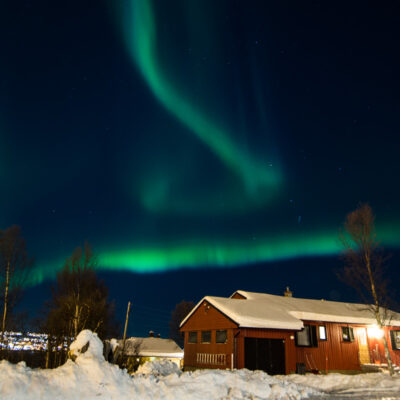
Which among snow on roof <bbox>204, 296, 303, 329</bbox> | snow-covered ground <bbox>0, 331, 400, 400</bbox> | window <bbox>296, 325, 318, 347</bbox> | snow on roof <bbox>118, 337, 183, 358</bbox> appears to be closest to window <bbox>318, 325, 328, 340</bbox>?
window <bbox>296, 325, 318, 347</bbox>

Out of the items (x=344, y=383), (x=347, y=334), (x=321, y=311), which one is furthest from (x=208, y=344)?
(x=347, y=334)

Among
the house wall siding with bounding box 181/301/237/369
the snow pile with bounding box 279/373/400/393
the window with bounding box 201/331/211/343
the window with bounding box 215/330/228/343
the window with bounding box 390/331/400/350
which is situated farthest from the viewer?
the window with bounding box 390/331/400/350

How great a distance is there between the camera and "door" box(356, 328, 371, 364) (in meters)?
27.4

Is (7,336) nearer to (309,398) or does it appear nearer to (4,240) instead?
(4,240)

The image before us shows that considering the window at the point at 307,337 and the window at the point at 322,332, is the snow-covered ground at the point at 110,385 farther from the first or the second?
the window at the point at 322,332

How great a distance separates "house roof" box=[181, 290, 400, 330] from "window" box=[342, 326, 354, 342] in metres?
0.56

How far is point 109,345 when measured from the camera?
47.0 ft

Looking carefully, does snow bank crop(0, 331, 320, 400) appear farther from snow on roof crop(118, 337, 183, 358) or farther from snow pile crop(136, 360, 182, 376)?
snow on roof crop(118, 337, 183, 358)

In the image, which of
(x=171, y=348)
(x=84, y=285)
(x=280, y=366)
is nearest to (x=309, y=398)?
(x=280, y=366)

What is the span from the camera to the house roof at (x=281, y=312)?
22.2m

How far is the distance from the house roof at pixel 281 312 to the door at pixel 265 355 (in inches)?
47.8

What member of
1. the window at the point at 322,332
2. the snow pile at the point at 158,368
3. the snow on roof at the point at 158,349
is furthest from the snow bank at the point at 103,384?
the snow on roof at the point at 158,349

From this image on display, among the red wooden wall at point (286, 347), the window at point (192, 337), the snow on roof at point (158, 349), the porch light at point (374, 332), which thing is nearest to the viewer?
the red wooden wall at point (286, 347)

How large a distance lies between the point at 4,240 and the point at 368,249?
23620 mm
